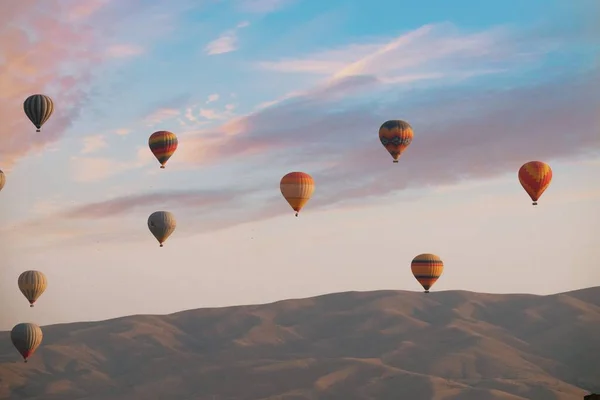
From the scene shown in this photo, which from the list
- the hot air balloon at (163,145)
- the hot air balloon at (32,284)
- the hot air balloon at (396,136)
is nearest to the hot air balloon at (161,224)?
the hot air balloon at (163,145)

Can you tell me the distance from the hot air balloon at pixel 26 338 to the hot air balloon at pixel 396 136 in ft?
218

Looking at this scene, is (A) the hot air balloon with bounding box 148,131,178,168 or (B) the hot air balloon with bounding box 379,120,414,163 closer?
(B) the hot air balloon with bounding box 379,120,414,163

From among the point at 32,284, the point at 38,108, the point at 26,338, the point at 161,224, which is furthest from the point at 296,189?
the point at 26,338

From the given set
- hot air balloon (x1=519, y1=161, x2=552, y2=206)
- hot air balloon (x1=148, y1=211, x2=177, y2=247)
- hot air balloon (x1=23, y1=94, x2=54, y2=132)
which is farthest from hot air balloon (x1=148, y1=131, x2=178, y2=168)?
hot air balloon (x1=519, y1=161, x2=552, y2=206)

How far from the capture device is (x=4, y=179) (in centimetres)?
11275

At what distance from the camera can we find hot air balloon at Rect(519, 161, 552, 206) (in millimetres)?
99625

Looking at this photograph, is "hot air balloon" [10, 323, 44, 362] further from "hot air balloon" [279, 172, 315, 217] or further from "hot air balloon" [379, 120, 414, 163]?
"hot air balloon" [379, 120, 414, 163]

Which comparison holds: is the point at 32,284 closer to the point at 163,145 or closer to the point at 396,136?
the point at 163,145

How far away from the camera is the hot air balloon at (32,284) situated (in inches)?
4798

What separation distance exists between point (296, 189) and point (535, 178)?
73.6 ft

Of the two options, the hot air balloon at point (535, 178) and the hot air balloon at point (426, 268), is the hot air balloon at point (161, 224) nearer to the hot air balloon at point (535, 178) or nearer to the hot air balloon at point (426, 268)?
the hot air balloon at point (426, 268)

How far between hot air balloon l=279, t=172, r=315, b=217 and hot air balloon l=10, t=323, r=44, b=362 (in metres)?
57.9

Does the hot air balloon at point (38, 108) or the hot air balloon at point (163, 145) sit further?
the hot air balloon at point (163, 145)

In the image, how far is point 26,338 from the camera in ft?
478
